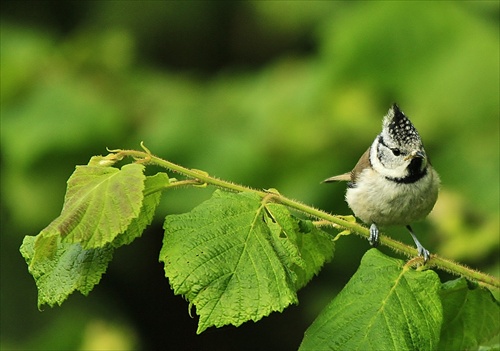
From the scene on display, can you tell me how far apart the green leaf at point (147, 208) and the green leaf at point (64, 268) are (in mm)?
47

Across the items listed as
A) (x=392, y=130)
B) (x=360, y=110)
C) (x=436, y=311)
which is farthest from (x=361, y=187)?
(x=360, y=110)

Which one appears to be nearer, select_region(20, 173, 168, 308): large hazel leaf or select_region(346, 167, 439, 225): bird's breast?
select_region(20, 173, 168, 308): large hazel leaf

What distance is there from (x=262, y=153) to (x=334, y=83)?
755mm

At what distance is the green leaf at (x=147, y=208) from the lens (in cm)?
201

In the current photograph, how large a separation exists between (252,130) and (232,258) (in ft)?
12.7

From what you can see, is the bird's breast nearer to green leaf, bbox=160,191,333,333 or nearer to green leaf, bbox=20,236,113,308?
green leaf, bbox=160,191,333,333

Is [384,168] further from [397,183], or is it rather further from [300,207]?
[300,207]

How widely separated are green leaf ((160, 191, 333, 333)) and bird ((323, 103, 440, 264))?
A: 1142 millimetres

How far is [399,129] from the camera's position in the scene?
3123 mm

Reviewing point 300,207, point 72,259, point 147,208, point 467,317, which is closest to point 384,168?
point 467,317

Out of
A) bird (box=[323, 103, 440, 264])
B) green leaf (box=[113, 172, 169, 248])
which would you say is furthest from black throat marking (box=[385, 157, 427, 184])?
green leaf (box=[113, 172, 169, 248])

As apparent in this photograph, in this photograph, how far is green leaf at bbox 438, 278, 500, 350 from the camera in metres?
2.31

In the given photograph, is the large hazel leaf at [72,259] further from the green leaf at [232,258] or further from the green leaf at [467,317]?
the green leaf at [467,317]

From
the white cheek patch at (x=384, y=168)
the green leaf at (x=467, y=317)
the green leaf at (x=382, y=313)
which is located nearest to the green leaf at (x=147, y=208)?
the green leaf at (x=382, y=313)
